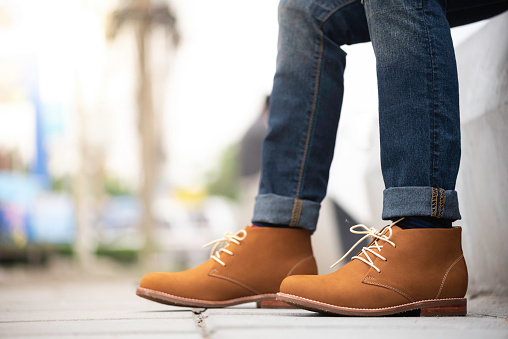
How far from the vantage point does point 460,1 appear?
1.24 m

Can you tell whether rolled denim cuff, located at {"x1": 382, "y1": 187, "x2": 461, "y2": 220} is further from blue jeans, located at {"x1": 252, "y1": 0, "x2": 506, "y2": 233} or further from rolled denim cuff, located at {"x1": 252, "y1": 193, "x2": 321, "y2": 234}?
rolled denim cuff, located at {"x1": 252, "y1": 193, "x2": 321, "y2": 234}

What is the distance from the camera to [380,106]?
1.14 metres

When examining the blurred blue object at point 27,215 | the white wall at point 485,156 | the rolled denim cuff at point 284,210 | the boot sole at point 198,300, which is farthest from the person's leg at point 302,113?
the blurred blue object at point 27,215

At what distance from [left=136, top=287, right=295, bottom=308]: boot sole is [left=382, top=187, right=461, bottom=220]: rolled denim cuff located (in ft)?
1.08

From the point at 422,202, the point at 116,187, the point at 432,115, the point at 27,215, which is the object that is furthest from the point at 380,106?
the point at 116,187

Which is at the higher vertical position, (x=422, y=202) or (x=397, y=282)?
(x=422, y=202)

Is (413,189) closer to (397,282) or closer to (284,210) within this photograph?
(397,282)

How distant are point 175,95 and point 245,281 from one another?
869 centimetres

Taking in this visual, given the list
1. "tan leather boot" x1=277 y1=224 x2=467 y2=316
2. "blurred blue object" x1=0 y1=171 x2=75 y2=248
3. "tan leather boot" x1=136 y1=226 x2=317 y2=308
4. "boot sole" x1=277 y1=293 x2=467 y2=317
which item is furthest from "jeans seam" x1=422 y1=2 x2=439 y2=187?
"blurred blue object" x1=0 y1=171 x2=75 y2=248

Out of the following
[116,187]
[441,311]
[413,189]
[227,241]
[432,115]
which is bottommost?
[441,311]

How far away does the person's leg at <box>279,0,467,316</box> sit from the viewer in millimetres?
1056

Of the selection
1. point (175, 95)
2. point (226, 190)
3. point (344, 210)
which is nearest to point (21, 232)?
point (175, 95)

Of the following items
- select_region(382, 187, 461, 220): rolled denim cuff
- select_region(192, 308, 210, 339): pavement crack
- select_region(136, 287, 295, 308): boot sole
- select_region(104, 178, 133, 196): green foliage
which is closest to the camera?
select_region(192, 308, 210, 339): pavement crack

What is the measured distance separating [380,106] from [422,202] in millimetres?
214
